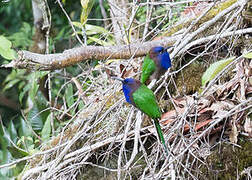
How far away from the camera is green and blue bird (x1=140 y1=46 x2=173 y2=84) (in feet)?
8.20

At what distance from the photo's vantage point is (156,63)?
249 centimetres

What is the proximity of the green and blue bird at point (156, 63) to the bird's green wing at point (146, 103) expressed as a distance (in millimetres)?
284

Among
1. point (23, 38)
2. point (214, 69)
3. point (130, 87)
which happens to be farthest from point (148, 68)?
point (23, 38)

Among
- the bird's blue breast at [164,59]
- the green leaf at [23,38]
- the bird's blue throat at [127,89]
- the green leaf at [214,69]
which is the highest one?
the green leaf at [214,69]

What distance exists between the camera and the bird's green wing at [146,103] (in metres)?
2.22

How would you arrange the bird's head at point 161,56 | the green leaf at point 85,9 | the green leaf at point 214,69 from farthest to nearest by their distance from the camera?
the green leaf at point 85,9
the bird's head at point 161,56
the green leaf at point 214,69

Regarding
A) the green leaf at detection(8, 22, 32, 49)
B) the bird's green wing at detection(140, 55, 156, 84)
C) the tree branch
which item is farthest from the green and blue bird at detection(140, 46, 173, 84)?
the green leaf at detection(8, 22, 32, 49)

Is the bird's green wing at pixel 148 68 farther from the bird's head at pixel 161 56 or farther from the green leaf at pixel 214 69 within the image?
the green leaf at pixel 214 69

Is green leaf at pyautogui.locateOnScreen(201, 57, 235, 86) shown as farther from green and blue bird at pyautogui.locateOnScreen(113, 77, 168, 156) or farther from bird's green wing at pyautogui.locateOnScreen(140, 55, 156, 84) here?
bird's green wing at pyautogui.locateOnScreen(140, 55, 156, 84)

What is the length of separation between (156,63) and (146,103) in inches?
13.9

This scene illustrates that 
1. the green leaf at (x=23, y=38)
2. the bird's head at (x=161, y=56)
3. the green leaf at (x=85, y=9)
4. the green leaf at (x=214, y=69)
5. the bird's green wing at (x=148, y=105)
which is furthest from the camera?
the green leaf at (x=23, y=38)

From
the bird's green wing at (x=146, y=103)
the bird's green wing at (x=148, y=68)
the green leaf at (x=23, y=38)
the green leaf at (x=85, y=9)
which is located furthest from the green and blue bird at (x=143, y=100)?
the green leaf at (x=23, y=38)

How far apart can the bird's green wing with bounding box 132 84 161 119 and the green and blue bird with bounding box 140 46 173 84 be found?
11.2 inches

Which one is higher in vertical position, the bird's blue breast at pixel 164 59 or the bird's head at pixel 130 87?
the bird's blue breast at pixel 164 59
